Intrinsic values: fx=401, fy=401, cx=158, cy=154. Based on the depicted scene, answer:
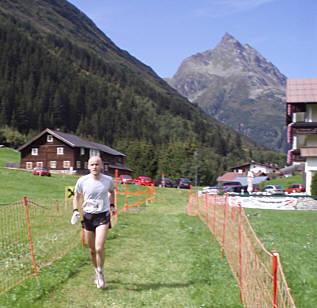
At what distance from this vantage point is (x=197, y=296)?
6598 millimetres

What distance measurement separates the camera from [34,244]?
964 centimetres

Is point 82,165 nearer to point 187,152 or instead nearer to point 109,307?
point 187,152

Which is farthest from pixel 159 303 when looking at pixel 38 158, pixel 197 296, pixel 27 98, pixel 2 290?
pixel 27 98

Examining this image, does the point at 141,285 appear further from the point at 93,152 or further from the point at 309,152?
the point at 93,152

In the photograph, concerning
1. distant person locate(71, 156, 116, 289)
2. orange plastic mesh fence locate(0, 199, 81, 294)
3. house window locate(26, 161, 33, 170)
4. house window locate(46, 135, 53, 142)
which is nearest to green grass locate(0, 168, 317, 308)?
orange plastic mesh fence locate(0, 199, 81, 294)

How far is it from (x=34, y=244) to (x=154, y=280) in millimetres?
3637

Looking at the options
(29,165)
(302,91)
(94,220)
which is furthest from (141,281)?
(29,165)

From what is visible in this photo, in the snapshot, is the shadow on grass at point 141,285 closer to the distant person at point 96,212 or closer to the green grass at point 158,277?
the green grass at point 158,277

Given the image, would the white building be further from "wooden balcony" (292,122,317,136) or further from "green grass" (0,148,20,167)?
"green grass" (0,148,20,167)

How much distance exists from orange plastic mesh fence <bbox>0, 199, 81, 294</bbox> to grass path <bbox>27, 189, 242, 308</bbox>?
0.83 meters

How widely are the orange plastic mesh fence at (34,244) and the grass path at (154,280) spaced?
829 millimetres

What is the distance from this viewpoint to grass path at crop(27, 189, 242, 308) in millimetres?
6246

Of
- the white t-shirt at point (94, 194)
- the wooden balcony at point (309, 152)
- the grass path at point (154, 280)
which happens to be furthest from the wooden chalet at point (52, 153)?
the white t-shirt at point (94, 194)

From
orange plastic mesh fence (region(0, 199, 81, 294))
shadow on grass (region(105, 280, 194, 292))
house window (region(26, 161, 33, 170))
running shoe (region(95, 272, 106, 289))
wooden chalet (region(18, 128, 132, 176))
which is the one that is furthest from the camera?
wooden chalet (region(18, 128, 132, 176))
